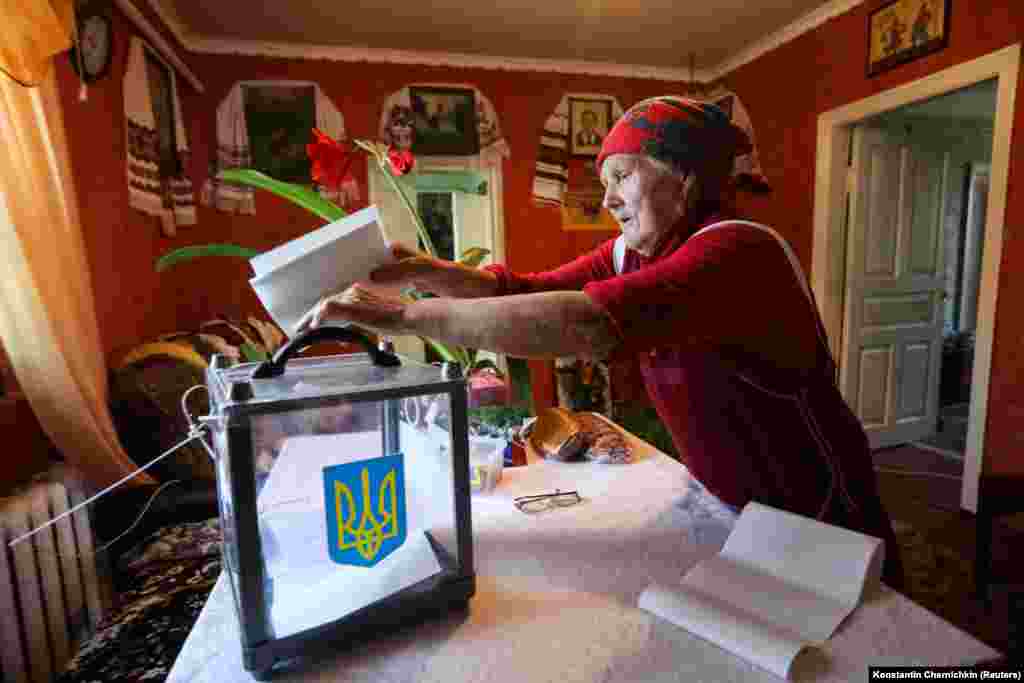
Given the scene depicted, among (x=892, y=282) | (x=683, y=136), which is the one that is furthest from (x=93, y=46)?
(x=892, y=282)

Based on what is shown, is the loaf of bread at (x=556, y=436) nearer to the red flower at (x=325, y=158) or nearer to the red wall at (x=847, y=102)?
the red flower at (x=325, y=158)

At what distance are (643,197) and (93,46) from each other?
2188 mm

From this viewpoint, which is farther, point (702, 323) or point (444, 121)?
point (444, 121)

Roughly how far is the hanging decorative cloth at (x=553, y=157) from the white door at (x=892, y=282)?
162 centimetres

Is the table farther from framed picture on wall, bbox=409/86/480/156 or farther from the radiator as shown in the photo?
framed picture on wall, bbox=409/86/480/156

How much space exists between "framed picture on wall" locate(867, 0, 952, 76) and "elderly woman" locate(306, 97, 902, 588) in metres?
2.33

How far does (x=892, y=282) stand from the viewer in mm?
2949

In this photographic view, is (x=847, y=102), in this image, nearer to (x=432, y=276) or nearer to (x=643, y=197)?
(x=643, y=197)

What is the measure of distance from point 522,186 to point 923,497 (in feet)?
8.89

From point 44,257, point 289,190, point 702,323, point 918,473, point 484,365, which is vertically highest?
point 289,190

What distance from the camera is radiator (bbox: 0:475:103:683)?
1095 mm

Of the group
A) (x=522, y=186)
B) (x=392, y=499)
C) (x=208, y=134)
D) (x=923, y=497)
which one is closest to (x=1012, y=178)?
(x=923, y=497)

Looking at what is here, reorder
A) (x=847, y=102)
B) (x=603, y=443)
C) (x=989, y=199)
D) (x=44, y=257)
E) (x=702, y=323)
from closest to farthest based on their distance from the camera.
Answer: (x=702, y=323)
(x=603, y=443)
(x=44, y=257)
(x=989, y=199)
(x=847, y=102)

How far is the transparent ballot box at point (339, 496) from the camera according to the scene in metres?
0.42
